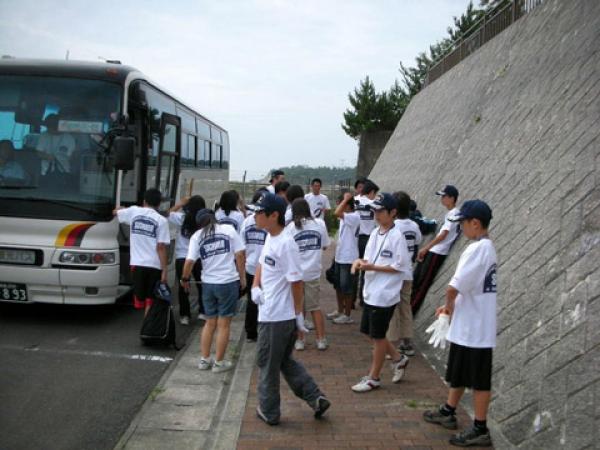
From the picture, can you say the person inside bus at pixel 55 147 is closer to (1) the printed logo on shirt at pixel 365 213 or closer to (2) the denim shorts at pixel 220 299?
(2) the denim shorts at pixel 220 299

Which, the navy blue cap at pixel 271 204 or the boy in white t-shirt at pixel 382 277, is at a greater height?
the navy blue cap at pixel 271 204

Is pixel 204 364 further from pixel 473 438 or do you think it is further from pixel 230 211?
pixel 473 438

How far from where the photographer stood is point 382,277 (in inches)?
200

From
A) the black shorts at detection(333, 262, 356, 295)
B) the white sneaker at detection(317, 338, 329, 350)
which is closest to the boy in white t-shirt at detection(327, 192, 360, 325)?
the black shorts at detection(333, 262, 356, 295)

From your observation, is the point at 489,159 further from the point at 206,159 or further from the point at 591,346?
the point at 206,159

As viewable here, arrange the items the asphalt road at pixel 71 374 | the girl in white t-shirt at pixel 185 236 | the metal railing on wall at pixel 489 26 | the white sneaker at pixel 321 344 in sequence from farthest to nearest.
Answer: the metal railing on wall at pixel 489 26 → the girl in white t-shirt at pixel 185 236 → the white sneaker at pixel 321 344 → the asphalt road at pixel 71 374

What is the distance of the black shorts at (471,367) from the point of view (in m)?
3.96

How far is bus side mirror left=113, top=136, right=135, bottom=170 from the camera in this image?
6.70 metres

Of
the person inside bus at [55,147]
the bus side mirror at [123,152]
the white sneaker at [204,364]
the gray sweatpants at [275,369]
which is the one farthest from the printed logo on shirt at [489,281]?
the person inside bus at [55,147]

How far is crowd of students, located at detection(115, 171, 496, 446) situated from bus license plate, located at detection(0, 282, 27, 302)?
4.91 feet

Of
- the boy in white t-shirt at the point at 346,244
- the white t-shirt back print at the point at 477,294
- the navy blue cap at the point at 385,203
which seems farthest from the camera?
the boy in white t-shirt at the point at 346,244

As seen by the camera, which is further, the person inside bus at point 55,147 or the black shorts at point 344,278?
the black shorts at point 344,278

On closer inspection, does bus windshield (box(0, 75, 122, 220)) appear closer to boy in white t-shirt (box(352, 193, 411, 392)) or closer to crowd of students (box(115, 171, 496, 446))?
crowd of students (box(115, 171, 496, 446))

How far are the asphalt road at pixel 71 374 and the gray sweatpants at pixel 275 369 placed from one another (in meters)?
1.21
